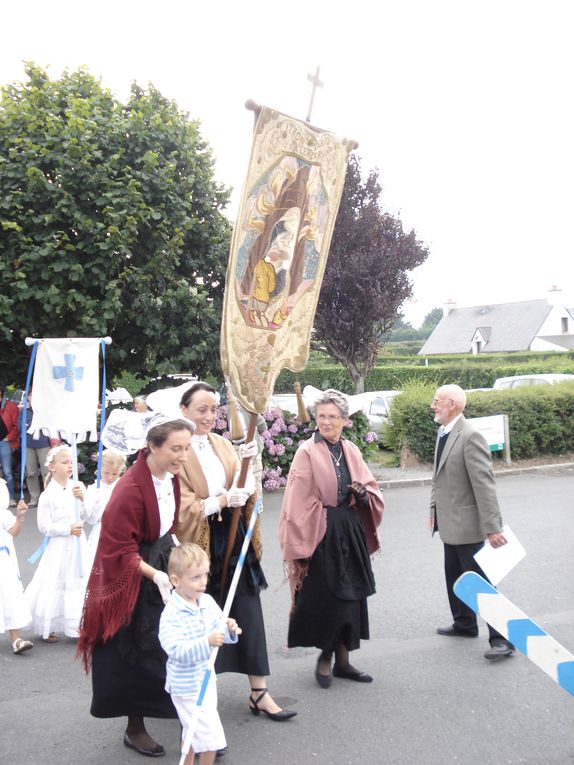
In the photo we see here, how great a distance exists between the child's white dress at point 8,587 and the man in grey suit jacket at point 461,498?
3.18 meters

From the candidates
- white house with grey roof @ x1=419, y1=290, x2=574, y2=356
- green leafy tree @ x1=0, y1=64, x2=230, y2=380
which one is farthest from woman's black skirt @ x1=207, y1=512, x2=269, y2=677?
white house with grey roof @ x1=419, y1=290, x2=574, y2=356

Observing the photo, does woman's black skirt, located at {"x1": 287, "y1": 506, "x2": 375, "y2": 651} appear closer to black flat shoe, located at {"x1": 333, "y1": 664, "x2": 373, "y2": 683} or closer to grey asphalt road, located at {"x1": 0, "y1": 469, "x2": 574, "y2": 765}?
black flat shoe, located at {"x1": 333, "y1": 664, "x2": 373, "y2": 683}

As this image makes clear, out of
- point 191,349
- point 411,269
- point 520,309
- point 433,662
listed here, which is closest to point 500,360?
point 411,269

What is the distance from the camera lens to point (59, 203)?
38.5 ft

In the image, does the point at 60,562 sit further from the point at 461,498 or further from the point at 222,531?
the point at 461,498

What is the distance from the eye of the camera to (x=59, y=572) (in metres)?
5.99

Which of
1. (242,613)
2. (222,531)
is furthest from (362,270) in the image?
(242,613)

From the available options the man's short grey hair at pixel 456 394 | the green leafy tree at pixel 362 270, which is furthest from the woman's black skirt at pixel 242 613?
the green leafy tree at pixel 362 270

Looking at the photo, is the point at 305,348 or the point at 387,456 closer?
the point at 305,348

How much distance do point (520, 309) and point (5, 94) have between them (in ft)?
177

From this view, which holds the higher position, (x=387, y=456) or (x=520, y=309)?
(x=520, y=309)

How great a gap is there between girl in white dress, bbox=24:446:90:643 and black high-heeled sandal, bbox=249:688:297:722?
2030mm

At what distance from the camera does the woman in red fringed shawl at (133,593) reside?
12.1 ft

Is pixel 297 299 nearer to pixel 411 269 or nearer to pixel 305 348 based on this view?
pixel 305 348
